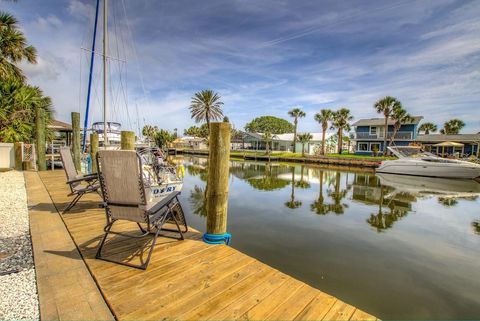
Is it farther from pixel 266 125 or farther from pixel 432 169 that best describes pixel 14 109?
pixel 266 125

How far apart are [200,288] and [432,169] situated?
27579mm

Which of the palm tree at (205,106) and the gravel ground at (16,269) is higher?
the palm tree at (205,106)

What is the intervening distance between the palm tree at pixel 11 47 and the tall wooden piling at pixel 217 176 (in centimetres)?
1527

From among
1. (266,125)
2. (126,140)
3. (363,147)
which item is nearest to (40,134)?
(126,140)

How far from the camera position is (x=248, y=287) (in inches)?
95.3

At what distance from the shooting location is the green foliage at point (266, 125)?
95188 millimetres

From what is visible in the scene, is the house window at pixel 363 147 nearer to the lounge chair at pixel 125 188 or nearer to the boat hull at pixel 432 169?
the boat hull at pixel 432 169

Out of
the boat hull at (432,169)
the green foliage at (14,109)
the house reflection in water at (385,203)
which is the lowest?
the house reflection in water at (385,203)

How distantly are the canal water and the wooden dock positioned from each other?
2.23m

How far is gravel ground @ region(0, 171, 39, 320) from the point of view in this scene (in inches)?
79.0

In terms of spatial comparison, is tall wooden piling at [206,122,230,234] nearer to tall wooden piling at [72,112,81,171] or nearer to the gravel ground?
the gravel ground

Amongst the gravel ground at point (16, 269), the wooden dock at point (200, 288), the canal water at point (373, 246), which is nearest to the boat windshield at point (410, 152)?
the canal water at point (373, 246)

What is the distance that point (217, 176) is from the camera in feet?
11.8

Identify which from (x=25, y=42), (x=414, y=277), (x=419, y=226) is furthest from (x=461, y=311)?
(x=25, y=42)
